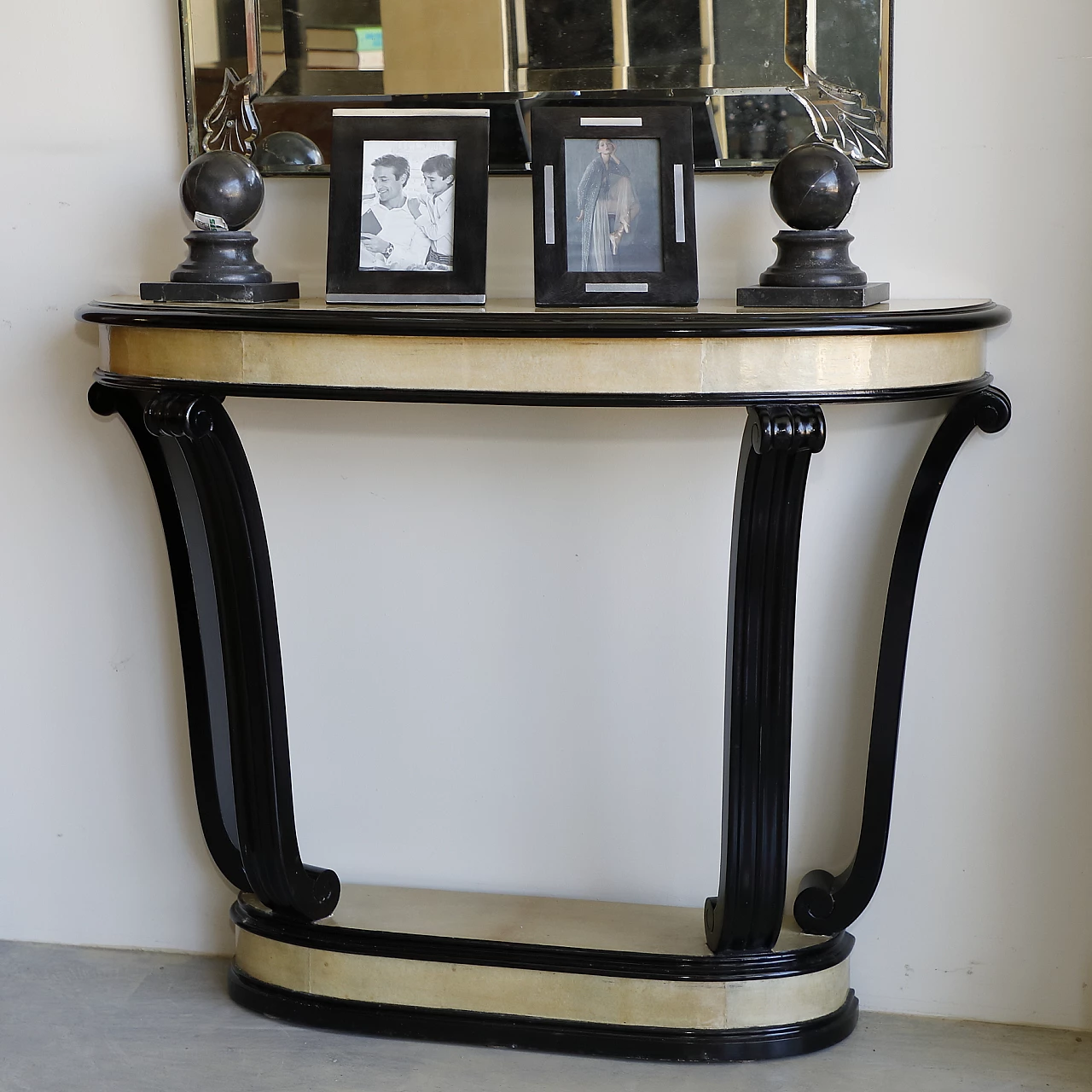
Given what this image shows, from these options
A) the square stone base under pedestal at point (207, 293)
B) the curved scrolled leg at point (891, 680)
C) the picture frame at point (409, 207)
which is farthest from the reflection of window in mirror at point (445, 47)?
the curved scrolled leg at point (891, 680)

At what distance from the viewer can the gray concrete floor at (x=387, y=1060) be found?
5.79 ft

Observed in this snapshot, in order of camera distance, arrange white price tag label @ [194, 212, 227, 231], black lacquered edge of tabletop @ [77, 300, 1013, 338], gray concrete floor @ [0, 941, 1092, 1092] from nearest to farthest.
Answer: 1. black lacquered edge of tabletop @ [77, 300, 1013, 338]
2. white price tag label @ [194, 212, 227, 231]
3. gray concrete floor @ [0, 941, 1092, 1092]

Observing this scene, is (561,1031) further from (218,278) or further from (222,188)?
(222,188)

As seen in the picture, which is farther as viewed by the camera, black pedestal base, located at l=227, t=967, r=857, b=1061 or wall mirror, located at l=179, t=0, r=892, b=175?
black pedestal base, located at l=227, t=967, r=857, b=1061

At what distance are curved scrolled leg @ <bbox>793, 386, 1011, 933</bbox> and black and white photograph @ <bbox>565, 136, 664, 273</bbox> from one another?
507 mm

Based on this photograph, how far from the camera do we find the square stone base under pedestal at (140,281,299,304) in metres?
1.62

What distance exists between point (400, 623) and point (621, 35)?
3.07ft

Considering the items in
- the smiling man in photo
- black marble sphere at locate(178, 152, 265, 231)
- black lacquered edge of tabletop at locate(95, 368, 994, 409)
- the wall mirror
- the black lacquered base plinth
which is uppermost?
the wall mirror

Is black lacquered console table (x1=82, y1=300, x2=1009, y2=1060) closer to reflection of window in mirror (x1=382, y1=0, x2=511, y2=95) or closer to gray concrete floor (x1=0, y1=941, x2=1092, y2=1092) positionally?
gray concrete floor (x1=0, y1=941, x2=1092, y2=1092)

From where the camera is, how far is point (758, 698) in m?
1.70

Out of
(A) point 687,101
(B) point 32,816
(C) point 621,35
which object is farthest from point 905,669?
(B) point 32,816

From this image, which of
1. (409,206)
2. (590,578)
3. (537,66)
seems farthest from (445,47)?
(590,578)

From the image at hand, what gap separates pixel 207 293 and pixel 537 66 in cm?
56

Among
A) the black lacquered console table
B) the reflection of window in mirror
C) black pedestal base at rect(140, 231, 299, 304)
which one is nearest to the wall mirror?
the reflection of window in mirror
